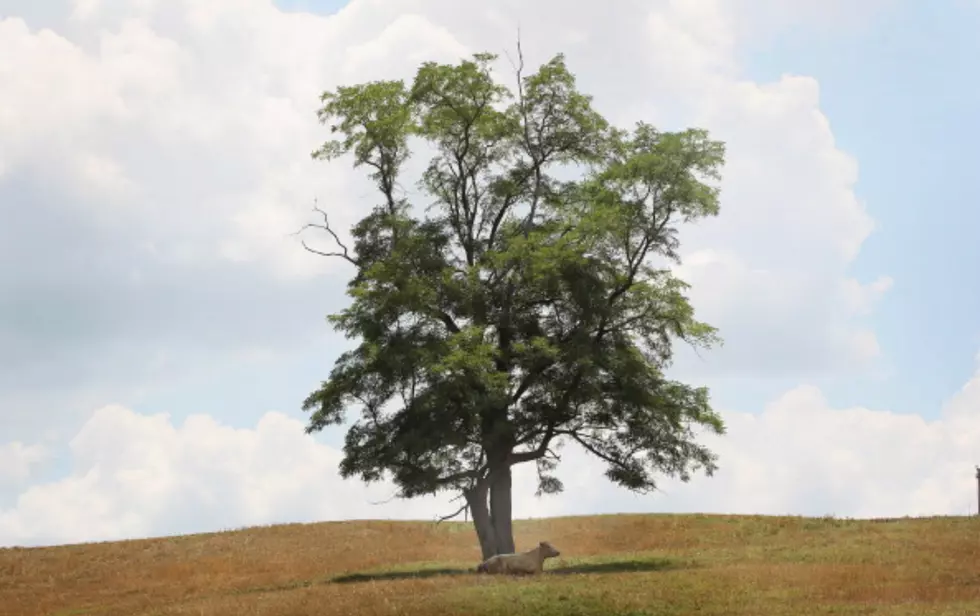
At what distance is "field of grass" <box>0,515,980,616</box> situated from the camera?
94.8 ft

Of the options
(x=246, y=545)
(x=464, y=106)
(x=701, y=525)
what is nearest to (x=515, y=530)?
(x=701, y=525)

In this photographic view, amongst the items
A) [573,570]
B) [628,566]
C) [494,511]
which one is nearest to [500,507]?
[494,511]

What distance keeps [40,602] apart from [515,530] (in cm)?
2199

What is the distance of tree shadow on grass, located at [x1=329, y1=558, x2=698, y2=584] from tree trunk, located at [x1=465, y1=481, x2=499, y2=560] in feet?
3.57

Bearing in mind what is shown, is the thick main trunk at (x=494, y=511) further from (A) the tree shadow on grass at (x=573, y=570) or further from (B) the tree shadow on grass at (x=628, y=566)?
(B) the tree shadow on grass at (x=628, y=566)

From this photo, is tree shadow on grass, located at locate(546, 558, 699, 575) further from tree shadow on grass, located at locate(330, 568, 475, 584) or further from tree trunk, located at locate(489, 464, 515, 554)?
tree shadow on grass, located at locate(330, 568, 475, 584)

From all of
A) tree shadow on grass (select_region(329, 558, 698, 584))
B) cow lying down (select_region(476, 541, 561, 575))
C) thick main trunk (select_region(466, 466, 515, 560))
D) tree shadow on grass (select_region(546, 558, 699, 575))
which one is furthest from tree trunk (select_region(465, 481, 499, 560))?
cow lying down (select_region(476, 541, 561, 575))

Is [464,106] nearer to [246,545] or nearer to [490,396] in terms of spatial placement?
[490,396]

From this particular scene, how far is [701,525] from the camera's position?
5172 cm

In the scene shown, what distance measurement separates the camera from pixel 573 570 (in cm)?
3956

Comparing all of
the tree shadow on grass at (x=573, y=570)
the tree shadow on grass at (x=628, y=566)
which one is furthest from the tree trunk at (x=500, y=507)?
the tree shadow on grass at (x=628, y=566)

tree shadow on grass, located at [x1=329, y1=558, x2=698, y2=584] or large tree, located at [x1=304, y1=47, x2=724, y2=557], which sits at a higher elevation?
large tree, located at [x1=304, y1=47, x2=724, y2=557]

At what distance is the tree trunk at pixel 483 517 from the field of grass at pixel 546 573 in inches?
57.7

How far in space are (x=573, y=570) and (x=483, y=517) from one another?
13.0 ft
